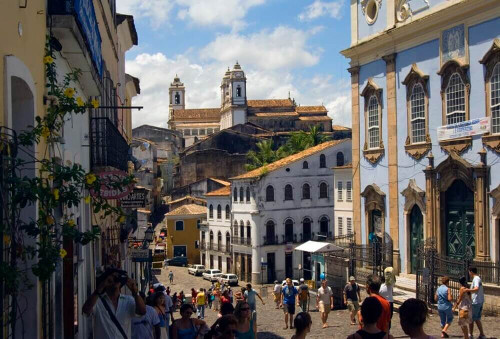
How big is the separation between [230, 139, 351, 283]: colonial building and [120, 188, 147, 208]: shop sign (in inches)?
1178

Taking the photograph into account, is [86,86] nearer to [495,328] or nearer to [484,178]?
[495,328]

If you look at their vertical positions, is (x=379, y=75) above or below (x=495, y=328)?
above

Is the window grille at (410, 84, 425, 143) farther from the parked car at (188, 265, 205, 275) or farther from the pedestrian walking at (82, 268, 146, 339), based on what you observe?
the parked car at (188, 265, 205, 275)

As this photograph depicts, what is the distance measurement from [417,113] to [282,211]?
2591 cm

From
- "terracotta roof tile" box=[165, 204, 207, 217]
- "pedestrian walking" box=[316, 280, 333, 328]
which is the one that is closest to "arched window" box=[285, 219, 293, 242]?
"terracotta roof tile" box=[165, 204, 207, 217]

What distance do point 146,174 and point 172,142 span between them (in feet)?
68.7

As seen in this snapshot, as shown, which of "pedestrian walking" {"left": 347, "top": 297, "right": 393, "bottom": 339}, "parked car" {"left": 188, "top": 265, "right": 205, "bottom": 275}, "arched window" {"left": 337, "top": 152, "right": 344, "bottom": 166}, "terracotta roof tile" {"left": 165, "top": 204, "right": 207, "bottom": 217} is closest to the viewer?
"pedestrian walking" {"left": 347, "top": 297, "right": 393, "bottom": 339}

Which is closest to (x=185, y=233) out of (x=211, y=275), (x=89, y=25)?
(x=211, y=275)

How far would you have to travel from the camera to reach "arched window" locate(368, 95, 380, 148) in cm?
2622

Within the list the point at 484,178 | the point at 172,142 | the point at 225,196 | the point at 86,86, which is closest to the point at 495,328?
the point at 484,178

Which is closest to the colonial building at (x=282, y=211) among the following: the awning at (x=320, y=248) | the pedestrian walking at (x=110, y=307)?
the awning at (x=320, y=248)

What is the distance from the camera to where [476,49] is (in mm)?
21031

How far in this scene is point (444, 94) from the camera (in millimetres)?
22406

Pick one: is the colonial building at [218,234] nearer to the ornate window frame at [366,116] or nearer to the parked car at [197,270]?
the parked car at [197,270]
